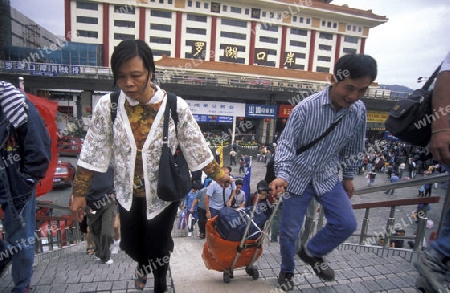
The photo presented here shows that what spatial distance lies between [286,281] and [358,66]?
6.19 ft

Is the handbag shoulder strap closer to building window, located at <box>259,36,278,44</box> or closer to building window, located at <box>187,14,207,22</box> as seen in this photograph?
building window, located at <box>187,14,207,22</box>

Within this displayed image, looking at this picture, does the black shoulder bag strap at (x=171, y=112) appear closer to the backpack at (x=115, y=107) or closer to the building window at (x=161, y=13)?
the backpack at (x=115, y=107)

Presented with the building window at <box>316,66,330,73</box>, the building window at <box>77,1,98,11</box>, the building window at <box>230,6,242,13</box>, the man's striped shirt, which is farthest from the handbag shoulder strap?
the building window at <box>316,66,330,73</box>

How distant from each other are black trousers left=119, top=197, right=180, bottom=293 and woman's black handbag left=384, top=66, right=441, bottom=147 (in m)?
1.61

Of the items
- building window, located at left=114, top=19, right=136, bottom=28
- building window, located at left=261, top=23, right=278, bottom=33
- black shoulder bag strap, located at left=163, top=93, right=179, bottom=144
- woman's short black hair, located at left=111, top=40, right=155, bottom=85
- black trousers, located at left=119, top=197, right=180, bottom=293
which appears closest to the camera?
woman's short black hair, located at left=111, top=40, right=155, bottom=85

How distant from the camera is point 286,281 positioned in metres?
2.27

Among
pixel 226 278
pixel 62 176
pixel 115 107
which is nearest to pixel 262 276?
pixel 226 278

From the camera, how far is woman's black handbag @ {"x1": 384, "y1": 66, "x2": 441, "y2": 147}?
146 cm

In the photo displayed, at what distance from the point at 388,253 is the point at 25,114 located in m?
4.01

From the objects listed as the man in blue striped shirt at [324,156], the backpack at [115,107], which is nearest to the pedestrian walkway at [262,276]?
the man in blue striped shirt at [324,156]

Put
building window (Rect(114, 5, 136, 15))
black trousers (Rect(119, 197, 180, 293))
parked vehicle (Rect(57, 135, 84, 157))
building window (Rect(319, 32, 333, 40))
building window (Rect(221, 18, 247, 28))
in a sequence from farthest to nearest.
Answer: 1. building window (Rect(319, 32, 333, 40))
2. building window (Rect(221, 18, 247, 28))
3. building window (Rect(114, 5, 136, 15))
4. parked vehicle (Rect(57, 135, 84, 157))
5. black trousers (Rect(119, 197, 180, 293))

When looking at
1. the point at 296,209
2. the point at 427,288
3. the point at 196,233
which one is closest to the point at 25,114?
the point at 296,209

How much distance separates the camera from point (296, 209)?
7.29ft

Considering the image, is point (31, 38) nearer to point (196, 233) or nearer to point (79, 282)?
point (196, 233)
